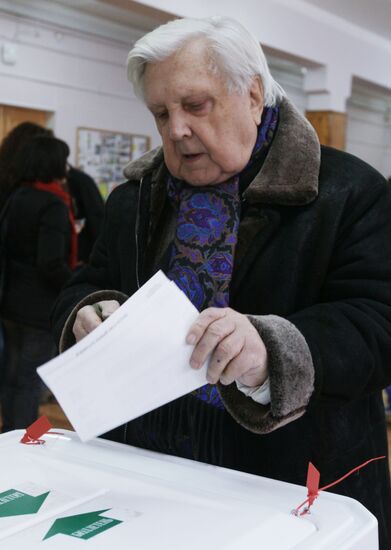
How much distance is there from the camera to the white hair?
127 cm

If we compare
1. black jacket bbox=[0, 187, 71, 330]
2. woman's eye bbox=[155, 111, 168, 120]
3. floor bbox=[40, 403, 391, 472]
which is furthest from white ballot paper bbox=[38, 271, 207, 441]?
floor bbox=[40, 403, 391, 472]

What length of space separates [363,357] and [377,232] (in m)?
0.22

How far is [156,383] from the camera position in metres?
0.98

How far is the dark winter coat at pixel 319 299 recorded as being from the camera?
121cm

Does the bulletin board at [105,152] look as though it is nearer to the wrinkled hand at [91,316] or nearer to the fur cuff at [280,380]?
the wrinkled hand at [91,316]

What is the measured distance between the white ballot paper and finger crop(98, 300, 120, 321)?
0.27 m

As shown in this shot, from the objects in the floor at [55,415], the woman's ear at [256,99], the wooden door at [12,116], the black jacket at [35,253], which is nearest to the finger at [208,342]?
the woman's ear at [256,99]

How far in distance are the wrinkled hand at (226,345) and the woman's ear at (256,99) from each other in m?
0.45

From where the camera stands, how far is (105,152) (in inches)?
287

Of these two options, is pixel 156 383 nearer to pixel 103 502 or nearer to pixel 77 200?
pixel 103 502

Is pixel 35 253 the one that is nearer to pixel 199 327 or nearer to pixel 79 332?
pixel 79 332

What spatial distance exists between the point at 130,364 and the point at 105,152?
6480mm

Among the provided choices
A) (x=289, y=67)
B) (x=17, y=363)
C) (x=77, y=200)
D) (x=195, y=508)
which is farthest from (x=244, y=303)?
(x=289, y=67)

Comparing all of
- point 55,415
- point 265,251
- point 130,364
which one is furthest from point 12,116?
point 130,364
